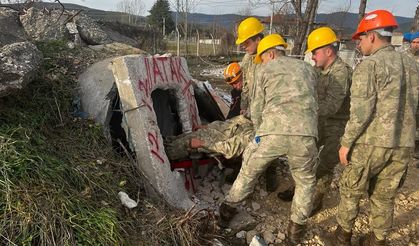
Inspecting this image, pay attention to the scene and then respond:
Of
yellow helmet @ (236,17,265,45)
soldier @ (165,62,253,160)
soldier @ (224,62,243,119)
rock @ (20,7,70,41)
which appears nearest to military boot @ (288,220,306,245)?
soldier @ (165,62,253,160)

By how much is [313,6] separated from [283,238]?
10454 mm

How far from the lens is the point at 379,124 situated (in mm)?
3193

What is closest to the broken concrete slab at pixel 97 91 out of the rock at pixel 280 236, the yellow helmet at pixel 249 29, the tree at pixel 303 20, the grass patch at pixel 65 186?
the grass patch at pixel 65 186

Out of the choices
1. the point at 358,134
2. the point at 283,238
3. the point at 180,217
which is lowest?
the point at 283,238

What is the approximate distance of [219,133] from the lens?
4.41m

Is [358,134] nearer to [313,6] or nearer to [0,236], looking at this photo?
[0,236]

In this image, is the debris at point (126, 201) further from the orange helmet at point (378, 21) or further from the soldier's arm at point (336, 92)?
the orange helmet at point (378, 21)

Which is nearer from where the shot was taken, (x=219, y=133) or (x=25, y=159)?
(x=25, y=159)

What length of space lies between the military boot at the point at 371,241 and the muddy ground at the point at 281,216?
62 mm

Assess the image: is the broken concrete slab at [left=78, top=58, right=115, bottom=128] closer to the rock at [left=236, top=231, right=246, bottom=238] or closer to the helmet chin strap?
the rock at [left=236, top=231, right=246, bottom=238]

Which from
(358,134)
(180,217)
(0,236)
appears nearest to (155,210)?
(180,217)

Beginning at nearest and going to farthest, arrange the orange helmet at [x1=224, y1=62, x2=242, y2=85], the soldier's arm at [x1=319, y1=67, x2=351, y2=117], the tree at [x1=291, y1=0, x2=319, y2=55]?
the soldier's arm at [x1=319, y1=67, x2=351, y2=117], the orange helmet at [x1=224, y1=62, x2=242, y2=85], the tree at [x1=291, y1=0, x2=319, y2=55]

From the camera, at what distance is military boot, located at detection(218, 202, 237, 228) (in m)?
3.77

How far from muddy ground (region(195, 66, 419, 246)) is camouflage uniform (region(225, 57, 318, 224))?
18.0 inches
